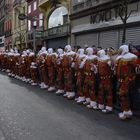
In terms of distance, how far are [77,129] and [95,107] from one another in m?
2.99

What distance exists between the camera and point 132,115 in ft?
35.1

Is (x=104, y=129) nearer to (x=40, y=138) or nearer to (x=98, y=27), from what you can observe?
(x=40, y=138)

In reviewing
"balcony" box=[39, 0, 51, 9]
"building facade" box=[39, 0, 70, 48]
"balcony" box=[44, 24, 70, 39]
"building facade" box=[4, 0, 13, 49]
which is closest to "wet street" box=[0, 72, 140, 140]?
"balcony" box=[44, 24, 70, 39]

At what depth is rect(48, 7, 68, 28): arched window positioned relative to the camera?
98.7 ft

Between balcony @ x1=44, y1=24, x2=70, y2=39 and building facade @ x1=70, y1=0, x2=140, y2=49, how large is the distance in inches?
38.4

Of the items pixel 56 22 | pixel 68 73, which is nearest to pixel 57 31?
pixel 56 22

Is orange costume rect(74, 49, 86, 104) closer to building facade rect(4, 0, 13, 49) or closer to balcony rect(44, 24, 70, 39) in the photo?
balcony rect(44, 24, 70, 39)

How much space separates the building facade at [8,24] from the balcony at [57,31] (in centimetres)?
2101

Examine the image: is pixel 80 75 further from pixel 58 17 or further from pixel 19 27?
pixel 19 27

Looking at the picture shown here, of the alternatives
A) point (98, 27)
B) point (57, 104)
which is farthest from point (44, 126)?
point (98, 27)

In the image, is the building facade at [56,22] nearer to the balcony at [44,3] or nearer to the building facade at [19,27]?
the balcony at [44,3]

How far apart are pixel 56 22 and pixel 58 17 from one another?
734mm

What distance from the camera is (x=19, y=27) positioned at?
4709cm

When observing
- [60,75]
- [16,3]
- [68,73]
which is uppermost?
[16,3]
